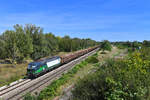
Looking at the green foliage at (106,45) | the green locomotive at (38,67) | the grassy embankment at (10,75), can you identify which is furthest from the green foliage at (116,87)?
the green foliage at (106,45)

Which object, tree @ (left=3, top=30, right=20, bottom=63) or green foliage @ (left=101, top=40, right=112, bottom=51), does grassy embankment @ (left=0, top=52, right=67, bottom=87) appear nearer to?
tree @ (left=3, top=30, right=20, bottom=63)

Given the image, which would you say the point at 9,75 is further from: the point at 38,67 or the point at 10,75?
the point at 38,67

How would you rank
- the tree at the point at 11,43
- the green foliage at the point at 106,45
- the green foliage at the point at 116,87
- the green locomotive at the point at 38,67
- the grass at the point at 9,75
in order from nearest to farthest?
the green foliage at the point at 116,87 → the green locomotive at the point at 38,67 → the grass at the point at 9,75 → the tree at the point at 11,43 → the green foliage at the point at 106,45

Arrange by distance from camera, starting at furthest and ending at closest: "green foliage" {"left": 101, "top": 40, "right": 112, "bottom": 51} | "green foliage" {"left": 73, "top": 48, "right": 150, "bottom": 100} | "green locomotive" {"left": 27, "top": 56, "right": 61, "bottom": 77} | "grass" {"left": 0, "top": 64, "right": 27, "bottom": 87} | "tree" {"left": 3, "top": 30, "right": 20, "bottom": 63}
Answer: "green foliage" {"left": 101, "top": 40, "right": 112, "bottom": 51} < "tree" {"left": 3, "top": 30, "right": 20, "bottom": 63} < "grass" {"left": 0, "top": 64, "right": 27, "bottom": 87} < "green locomotive" {"left": 27, "top": 56, "right": 61, "bottom": 77} < "green foliage" {"left": 73, "top": 48, "right": 150, "bottom": 100}

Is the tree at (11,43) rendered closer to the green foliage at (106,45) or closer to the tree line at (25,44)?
the tree line at (25,44)

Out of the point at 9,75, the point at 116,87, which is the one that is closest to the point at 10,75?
the point at 9,75

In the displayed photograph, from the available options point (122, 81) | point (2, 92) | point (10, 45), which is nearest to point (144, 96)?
point (122, 81)

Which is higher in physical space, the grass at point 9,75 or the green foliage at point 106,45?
the green foliage at point 106,45

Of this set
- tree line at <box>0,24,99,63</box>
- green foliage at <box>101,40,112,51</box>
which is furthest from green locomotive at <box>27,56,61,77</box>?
green foliage at <box>101,40,112,51</box>

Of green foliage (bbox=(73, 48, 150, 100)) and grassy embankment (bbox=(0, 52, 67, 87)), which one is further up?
green foliage (bbox=(73, 48, 150, 100))

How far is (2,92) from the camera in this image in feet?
46.6

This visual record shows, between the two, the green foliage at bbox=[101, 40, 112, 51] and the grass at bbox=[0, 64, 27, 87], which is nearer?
the grass at bbox=[0, 64, 27, 87]

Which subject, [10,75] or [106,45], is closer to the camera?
[10,75]

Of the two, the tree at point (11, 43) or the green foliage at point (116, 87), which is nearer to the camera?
the green foliage at point (116, 87)
